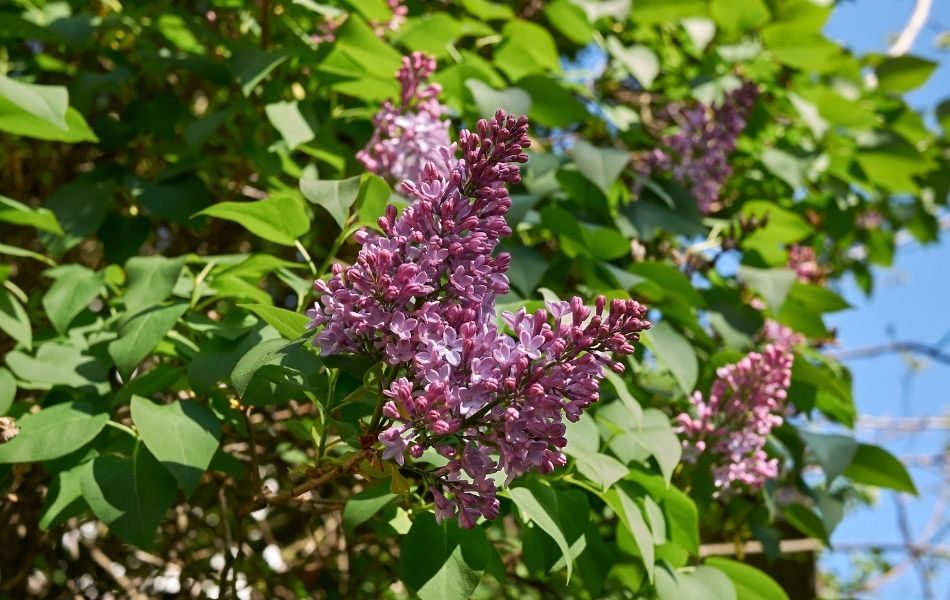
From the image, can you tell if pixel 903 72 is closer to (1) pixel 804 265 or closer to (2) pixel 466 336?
(1) pixel 804 265

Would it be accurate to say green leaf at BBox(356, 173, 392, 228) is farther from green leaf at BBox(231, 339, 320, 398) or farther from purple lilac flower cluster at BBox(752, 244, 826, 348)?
purple lilac flower cluster at BBox(752, 244, 826, 348)

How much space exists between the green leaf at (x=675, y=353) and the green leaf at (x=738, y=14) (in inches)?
35.3

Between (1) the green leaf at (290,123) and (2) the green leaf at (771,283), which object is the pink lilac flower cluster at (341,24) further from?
(2) the green leaf at (771,283)

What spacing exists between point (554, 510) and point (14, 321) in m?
0.81

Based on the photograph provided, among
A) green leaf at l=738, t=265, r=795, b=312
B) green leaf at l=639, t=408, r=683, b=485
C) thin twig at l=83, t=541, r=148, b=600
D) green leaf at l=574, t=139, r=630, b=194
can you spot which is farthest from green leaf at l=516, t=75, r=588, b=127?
thin twig at l=83, t=541, r=148, b=600

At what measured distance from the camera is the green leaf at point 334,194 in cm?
120

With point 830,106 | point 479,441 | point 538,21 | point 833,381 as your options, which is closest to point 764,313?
point 833,381

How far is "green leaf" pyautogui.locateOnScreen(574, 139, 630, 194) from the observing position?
5.55 ft

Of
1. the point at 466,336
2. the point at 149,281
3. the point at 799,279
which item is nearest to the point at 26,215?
the point at 149,281

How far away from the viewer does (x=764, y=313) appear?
79.3 inches

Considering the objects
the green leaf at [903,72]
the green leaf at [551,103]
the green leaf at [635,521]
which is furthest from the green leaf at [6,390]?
the green leaf at [903,72]

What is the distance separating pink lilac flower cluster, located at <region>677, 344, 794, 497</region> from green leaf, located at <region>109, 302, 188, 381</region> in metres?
0.74

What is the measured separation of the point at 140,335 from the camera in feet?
4.08

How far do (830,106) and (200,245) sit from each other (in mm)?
1410
